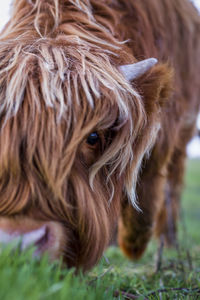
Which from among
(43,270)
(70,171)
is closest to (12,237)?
(43,270)

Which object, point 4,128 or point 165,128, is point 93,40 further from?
point 165,128

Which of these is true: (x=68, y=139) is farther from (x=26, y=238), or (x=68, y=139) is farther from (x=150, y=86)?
(x=150, y=86)

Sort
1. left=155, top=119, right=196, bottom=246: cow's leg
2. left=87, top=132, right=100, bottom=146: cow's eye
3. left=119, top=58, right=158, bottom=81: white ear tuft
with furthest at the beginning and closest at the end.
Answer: left=155, top=119, right=196, bottom=246: cow's leg
left=119, top=58, right=158, bottom=81: white ear tuft
left=87, top=132, right=100, bottom=146: cow's eye

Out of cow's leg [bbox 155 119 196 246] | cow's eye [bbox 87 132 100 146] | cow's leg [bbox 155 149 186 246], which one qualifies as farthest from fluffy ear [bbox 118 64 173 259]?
cow's leg [bbox 155 149 186 246]

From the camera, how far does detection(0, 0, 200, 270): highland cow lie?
66.5 inches

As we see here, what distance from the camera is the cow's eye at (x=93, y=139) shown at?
1.95 m

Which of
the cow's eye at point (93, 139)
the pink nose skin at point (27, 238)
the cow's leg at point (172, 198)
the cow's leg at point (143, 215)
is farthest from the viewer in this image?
the cow's leg at point (172, 198)

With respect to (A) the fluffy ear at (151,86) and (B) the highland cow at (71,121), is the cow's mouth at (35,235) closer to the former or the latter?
(B) the highland cow at (71,121)

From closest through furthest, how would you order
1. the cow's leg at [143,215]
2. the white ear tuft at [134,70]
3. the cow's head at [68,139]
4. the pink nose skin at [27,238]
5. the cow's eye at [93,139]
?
the pink nose skin at [27,238] → the cow's head at [68,139] → the cow's eye at [93,139] → the white ear tuft at [134,70] → the cow's leg at [143,215]

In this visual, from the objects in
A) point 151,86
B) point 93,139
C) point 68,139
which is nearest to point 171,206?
point 151,86

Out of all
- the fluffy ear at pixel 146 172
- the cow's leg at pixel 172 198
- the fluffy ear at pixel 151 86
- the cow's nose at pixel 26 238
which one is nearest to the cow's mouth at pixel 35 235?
the cow's nose at pixel 26 238

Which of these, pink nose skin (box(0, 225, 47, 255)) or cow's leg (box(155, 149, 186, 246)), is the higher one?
pink nose skin (box(0, 225, 47, 255))

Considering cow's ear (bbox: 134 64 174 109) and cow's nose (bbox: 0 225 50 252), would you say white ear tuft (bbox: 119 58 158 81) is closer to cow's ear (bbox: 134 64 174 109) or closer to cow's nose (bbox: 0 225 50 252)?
cow's ear (bbox: 134 64 174 109)

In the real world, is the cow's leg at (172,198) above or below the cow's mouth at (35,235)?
below
